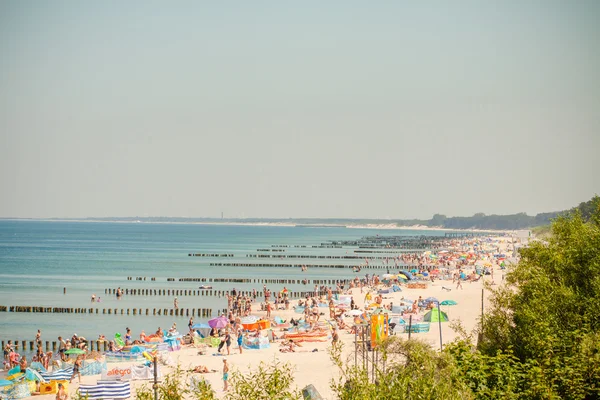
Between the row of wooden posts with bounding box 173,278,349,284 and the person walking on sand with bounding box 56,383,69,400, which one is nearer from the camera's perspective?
the person walking on sand with bounding box 56,383,69,400

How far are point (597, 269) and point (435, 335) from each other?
12.9 meters

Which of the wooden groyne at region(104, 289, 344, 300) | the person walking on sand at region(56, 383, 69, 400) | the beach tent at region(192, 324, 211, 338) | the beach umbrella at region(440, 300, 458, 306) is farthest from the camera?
the wooden groyne at region(104, 289, 344, 300)

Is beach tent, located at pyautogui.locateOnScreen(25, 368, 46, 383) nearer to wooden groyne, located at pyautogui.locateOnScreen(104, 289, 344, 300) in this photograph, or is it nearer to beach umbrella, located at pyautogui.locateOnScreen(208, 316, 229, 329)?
beach umbrella, located at pyautogui.locateOnScreen(208, 316, 229, 329)

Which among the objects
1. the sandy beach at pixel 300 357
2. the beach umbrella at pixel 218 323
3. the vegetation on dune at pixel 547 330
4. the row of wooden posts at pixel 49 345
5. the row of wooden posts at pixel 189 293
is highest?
the vegetation on dune at pixel 547 330

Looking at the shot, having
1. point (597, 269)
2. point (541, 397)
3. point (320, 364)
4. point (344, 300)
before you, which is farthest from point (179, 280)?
point (541, 397)

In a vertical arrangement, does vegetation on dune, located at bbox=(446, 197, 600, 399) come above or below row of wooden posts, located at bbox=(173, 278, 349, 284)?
above

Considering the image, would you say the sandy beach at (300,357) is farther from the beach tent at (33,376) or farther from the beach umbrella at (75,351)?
the beach umbrella at (75,351)

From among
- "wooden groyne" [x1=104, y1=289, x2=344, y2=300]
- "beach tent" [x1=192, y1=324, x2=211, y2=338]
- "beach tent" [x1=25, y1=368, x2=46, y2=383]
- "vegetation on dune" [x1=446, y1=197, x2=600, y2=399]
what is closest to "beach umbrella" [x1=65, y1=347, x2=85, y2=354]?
"beach tent" [x1=25, y1=368, x2=46, y2=383]

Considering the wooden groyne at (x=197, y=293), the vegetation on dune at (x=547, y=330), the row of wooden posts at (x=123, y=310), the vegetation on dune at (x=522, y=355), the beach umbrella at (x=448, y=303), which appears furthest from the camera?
the wooden groyne at (x=197, y=293)

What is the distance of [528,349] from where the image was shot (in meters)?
17.1

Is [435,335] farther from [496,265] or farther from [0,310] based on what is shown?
[496,265]

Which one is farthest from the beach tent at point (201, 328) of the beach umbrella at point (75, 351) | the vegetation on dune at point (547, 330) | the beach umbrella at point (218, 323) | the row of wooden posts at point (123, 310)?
the vegetation on dune at point (547, 330)

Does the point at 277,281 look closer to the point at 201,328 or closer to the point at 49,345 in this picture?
the point at 201,328

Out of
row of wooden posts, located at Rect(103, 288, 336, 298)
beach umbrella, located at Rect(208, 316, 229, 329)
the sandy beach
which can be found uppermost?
beach umbrella, located at Rect(208, 316, 229, 329)
